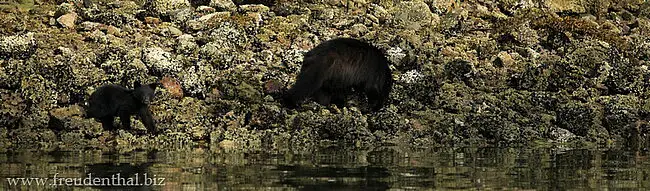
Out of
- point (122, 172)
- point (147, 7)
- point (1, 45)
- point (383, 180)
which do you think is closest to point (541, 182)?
point (383, 180)

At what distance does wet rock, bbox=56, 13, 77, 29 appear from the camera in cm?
1663

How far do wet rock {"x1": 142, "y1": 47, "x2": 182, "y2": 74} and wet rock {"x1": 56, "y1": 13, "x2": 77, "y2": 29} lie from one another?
207cm

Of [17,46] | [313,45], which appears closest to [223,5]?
[313,45]

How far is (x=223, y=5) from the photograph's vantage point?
58.6 feet

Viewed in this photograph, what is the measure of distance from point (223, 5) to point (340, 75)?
4.75 m

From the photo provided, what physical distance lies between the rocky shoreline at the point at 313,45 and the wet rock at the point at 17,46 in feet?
0.07

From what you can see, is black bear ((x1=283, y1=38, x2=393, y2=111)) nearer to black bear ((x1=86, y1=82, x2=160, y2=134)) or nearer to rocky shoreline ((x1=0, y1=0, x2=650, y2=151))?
rocky shoreline ((x1=0, y1=0, x2=650, y2=151))

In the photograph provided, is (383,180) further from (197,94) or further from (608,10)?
(608,10)

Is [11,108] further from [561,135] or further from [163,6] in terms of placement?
[561,135]

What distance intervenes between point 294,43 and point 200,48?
1.56 m

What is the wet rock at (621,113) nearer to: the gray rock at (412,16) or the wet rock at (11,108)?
the gray rock at (412,16)

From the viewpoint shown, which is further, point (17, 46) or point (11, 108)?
point (17, 46)

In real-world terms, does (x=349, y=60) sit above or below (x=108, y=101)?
above

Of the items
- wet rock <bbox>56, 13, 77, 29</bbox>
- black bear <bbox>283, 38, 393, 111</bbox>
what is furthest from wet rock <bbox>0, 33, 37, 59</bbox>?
black bear <bbox>283, 38, 393, 111</bbox>
